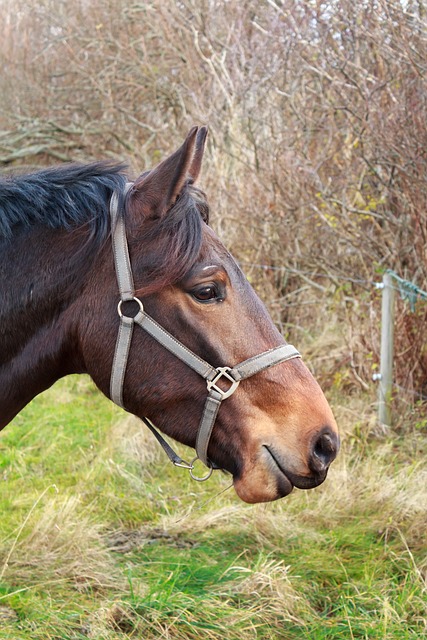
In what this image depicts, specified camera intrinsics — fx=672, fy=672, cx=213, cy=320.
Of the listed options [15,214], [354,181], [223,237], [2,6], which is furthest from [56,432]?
[2,6]

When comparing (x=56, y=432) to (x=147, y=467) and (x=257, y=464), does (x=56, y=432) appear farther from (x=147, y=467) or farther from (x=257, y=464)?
(x=257, y=464)

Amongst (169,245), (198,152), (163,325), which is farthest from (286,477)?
(198,152)

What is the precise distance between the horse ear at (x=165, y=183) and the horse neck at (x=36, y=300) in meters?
0.22

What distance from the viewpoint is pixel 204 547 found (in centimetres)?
349

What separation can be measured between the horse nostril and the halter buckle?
268 mm

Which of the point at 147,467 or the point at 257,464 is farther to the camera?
the point at 147,467

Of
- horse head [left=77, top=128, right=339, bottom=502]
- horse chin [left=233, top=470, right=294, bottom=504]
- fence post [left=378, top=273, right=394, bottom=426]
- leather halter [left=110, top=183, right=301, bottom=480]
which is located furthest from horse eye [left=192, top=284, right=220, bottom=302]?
fence post [left=378, top=273, right=394, bottom=426]

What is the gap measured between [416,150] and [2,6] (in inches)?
391

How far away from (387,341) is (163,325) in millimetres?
3025

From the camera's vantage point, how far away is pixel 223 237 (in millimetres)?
6789

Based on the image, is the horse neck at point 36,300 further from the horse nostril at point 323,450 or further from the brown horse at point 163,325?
the horse nostril at point 323,450

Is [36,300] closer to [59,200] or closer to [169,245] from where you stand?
[59,200]

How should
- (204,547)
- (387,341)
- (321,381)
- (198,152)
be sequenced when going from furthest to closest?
1. (321,381)
2. (387,341)
3. (204,547)
4. (198,152)

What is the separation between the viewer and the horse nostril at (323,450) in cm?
185
